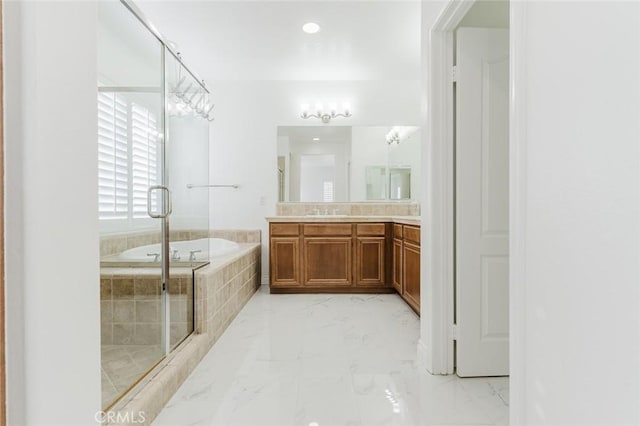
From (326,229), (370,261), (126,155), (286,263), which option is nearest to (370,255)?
(370,261)

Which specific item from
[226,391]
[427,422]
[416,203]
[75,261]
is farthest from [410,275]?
[75,261]

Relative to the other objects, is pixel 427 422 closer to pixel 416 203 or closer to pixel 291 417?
pixel 291 417

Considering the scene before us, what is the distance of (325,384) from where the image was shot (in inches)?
72.7

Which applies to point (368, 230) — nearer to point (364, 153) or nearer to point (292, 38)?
point (364, 153)

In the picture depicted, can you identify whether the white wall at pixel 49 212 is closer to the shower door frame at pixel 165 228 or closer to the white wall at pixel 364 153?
the shower door frame at pixel 165 228

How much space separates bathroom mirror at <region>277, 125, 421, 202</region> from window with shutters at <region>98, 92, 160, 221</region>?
2206mm

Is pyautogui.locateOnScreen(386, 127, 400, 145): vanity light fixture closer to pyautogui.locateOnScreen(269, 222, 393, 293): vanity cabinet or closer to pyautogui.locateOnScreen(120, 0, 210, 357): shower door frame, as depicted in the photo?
pyautogui.locateOnScreen(269, 222, 393, 293): vanity cabinet

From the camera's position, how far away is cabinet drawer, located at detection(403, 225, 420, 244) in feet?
9.59

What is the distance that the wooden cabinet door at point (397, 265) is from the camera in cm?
346

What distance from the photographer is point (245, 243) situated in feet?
13.9

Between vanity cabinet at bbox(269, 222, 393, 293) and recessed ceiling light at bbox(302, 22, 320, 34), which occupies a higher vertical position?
recessed ceiling light at bbox(302, 22, 320, 34)

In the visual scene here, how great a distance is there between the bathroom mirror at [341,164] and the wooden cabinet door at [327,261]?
72cm

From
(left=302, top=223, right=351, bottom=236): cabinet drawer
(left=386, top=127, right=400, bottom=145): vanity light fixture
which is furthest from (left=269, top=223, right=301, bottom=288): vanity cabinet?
(left=386, top=127, right=400, bottom=145): vanity light fixture

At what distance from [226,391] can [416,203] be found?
3129 mm
